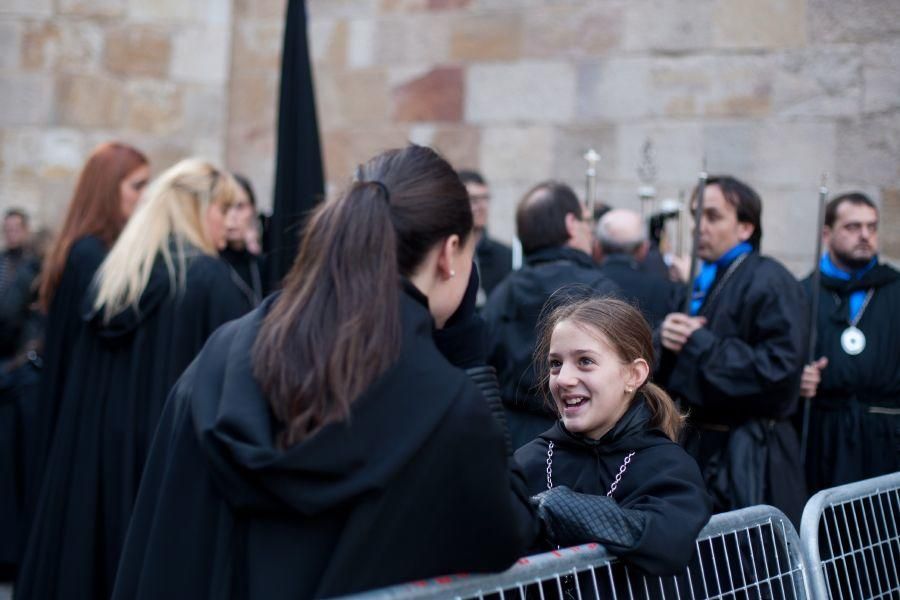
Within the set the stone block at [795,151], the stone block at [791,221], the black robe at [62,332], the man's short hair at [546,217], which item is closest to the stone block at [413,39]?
the stone block at [795,151]

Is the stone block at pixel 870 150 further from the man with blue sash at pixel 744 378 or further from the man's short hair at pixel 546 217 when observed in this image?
the man's short hair at pixel 546 217

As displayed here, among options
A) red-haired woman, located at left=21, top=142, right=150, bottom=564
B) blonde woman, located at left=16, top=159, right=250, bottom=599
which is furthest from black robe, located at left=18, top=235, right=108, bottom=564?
blonde woman, located at left=16, top=159, right=250, bottom=599

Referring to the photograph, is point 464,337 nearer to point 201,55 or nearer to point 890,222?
point 890,222

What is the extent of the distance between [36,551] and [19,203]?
4.33 m

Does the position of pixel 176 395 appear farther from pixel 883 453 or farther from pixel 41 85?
pixel 41 85

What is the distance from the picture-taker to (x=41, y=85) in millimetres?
8320

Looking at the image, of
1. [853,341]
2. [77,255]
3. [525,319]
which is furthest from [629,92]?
[77,255]

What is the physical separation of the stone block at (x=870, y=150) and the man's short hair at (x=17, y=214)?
5.44 m

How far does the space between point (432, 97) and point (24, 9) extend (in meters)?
2.98

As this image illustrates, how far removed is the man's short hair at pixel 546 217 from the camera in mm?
4922

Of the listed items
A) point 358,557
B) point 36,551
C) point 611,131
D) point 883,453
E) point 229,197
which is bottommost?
point 36,551

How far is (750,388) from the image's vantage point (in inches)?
174

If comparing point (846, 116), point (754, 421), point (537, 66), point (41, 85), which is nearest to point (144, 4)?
point (41, 85)

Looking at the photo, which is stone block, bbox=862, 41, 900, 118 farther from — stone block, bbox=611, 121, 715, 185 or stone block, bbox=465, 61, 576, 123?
stone block, bbox=465, 61, 576, 123
